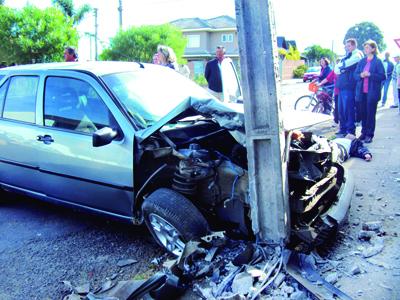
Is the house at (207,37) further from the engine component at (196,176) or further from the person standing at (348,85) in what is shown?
the engine component at (196,176)

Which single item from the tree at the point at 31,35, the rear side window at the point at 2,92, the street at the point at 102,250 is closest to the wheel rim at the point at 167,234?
the street at the point at 102,250

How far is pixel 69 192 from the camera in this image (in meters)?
4.37

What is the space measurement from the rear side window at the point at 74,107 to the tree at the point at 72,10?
78.9ft

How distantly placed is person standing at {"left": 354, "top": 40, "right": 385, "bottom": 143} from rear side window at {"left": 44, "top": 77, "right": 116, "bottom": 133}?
569 cm

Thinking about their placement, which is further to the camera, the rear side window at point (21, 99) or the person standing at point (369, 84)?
the person standing at point (369, 84)

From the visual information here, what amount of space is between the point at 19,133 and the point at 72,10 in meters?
24.4

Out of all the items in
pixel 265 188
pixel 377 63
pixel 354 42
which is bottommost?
pixel 265 188

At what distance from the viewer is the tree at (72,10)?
86.2ft

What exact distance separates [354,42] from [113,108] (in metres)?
6.63

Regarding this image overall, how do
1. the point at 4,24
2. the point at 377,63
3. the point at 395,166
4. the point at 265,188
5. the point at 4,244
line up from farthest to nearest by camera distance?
the point at 4,24
the point at 377,63
the point at 395,166
the point at 4,244
the point at 265,188

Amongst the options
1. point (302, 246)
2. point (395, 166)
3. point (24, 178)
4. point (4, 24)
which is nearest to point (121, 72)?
point (24, 178)

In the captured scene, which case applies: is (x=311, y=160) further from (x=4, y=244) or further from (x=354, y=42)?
(x=354, y=42)

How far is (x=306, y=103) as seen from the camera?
12273 mm

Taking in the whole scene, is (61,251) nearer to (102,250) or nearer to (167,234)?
(102,250)
